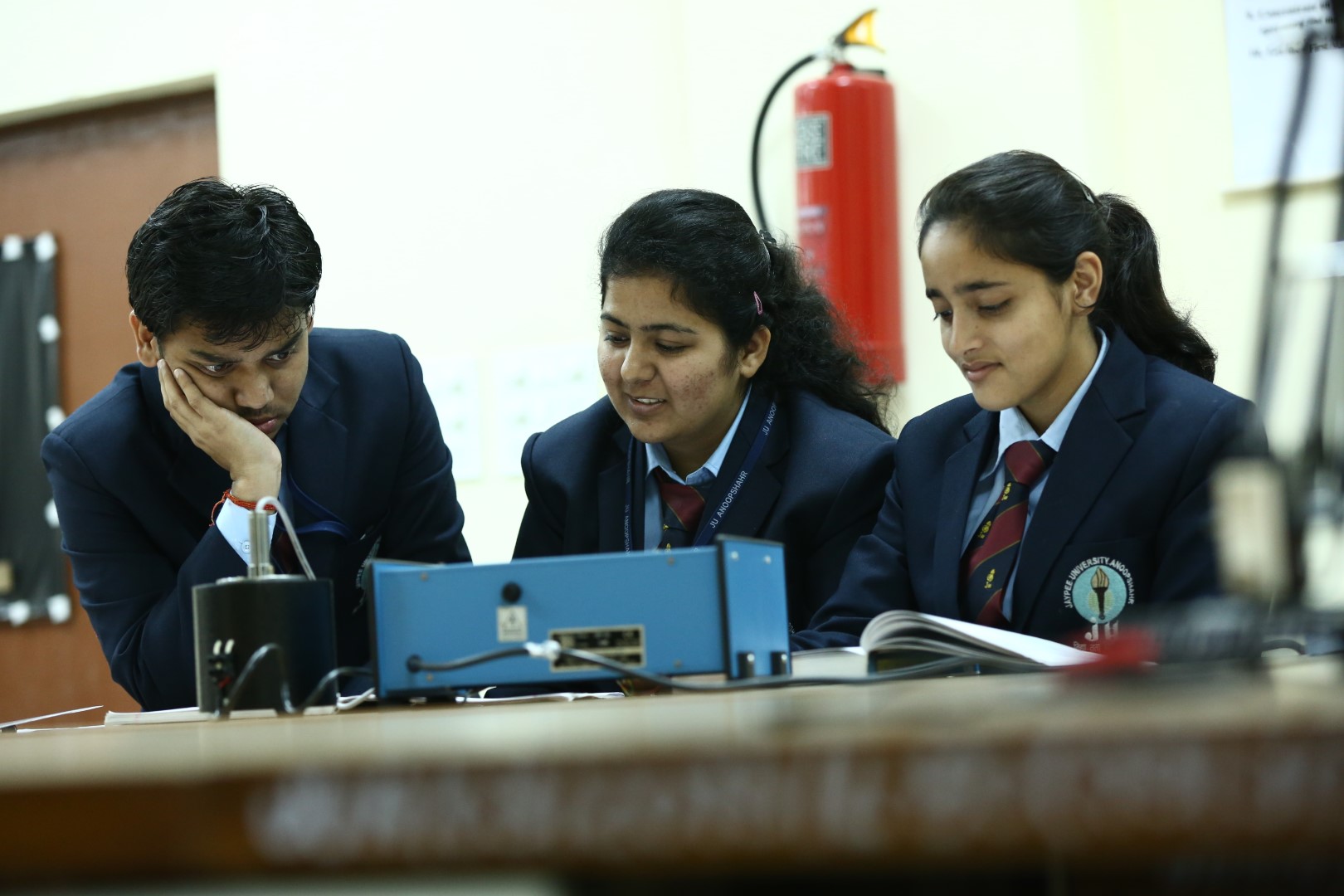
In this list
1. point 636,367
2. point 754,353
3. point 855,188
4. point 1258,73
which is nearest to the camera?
point 636,367

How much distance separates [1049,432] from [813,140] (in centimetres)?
113

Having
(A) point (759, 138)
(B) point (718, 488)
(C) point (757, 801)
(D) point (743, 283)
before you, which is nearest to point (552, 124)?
(A) point (759, 138)

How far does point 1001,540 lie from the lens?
160 cm

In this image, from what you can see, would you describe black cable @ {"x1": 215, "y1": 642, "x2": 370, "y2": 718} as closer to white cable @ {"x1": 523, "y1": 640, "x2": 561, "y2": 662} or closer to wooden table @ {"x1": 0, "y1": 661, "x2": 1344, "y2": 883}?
white cable @ {"x1": 523, "y1": 640, "x2": 561, "y2": 662}

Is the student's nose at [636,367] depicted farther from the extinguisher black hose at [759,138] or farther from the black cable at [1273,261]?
the black cable at [1273,261]

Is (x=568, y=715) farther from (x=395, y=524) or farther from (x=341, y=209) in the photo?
(x=341, y=209)

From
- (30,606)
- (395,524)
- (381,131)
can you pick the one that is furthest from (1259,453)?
(30,606)

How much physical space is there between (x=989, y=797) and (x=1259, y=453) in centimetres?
31

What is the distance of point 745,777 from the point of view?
353mm

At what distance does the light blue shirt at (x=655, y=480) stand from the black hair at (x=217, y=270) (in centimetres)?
53

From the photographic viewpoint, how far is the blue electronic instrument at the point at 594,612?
3.62 ft

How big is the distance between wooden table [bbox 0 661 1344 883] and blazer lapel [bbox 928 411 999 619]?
1.18 meters

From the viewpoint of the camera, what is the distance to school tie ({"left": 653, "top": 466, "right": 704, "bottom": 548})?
1851 millimetres

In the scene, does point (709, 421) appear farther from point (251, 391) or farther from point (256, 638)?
point (256, 638)
